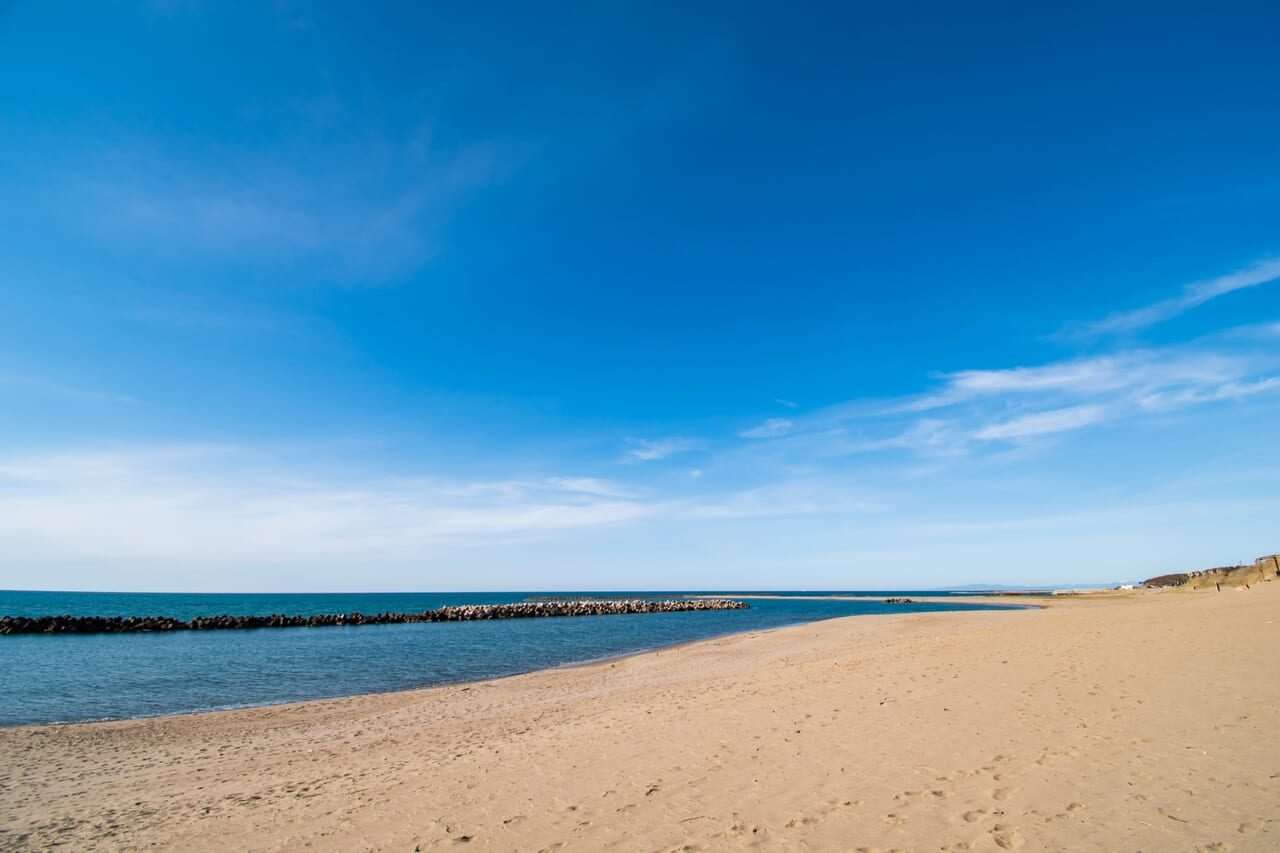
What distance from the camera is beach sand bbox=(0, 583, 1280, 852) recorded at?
6863mm

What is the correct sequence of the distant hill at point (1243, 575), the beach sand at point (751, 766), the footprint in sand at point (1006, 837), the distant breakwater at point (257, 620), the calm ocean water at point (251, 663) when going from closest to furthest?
the footprint in sand at point (1006, 837) < the beach sand at point (751, 766) < the calm ocean water at point (251, 663) < the distant breakwater at point (257, 620) < the distant hill at point (1243, 575)

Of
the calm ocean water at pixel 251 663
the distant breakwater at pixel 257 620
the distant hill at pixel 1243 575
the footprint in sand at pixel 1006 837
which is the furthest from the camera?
the distant hill at pixel 1243 575

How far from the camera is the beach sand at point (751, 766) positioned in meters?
6.86

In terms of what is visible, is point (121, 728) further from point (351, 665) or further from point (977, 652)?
point (977, 652)

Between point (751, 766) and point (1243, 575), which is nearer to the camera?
point (751, 766)

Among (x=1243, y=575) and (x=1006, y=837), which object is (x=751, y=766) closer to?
(x=1006, y=837)

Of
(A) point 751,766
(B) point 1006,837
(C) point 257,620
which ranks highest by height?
(B) point 1006,837

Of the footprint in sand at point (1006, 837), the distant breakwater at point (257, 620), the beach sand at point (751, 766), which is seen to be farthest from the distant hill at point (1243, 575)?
the footprint in sand at point (1006, 837)

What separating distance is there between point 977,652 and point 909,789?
13683 mm

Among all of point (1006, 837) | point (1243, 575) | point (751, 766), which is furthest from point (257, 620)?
point (1243, 575)

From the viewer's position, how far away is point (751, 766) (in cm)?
922

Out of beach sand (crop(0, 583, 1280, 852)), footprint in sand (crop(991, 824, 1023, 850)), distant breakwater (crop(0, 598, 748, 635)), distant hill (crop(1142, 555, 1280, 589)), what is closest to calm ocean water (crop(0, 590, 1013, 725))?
distant breakwater (crop(0, 598, 748, 635))

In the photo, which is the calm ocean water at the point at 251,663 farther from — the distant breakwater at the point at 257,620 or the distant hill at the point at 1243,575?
the distant hill at the point at 1243,575

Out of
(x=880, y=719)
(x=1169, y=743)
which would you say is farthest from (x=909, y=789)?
(x=1169, y=743)
